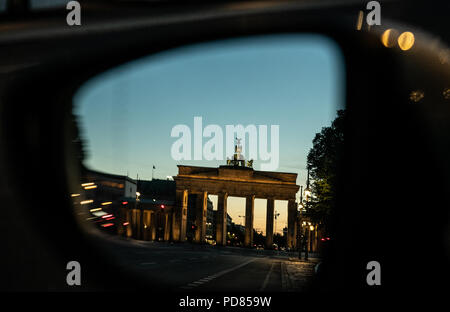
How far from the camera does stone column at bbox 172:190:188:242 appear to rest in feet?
211


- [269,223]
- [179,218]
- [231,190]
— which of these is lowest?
[269,223]

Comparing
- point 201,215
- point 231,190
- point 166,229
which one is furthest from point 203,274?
point 201,215

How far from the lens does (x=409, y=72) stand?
2.62m

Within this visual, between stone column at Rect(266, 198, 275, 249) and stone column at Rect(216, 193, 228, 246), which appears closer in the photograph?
stone column at Rect(266, 198, 275, 249)

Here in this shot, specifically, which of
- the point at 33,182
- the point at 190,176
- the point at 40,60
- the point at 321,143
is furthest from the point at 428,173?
the point at 190,176

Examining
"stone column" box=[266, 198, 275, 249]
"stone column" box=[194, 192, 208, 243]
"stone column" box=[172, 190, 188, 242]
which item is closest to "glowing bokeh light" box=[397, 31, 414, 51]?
"stone column" box=[172, 190, 188, 242]

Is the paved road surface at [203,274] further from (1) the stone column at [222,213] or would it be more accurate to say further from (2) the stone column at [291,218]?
(1) the stone column at [222,213]

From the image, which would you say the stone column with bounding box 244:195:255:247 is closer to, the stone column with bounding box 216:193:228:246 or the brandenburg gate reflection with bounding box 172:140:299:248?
the brandenburg gate reflection with bounding box 172:140:299:248

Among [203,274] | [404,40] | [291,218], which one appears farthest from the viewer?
[291,218]

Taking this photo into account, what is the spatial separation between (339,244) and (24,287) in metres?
4.10

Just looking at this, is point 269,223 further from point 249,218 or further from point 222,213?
point 222,213

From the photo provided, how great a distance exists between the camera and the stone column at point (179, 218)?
A: 6444 cm

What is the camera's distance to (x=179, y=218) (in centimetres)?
6700

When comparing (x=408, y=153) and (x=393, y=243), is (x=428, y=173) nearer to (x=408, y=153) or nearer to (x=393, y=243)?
(x=408, y=153)
